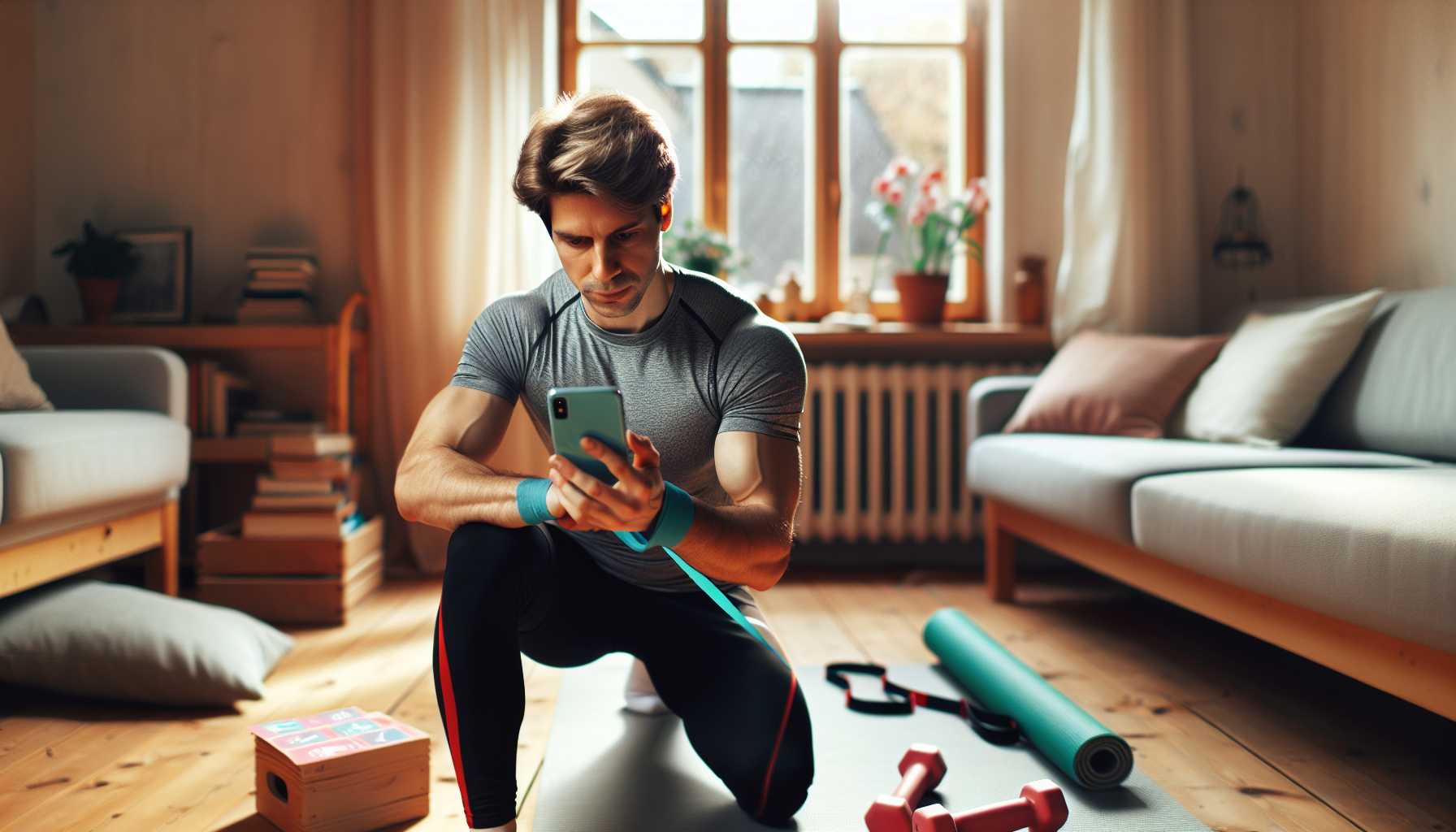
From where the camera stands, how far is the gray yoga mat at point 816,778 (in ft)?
4.62

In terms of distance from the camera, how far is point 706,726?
1.43 meters

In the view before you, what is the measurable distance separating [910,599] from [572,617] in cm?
169

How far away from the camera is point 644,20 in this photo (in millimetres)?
3535

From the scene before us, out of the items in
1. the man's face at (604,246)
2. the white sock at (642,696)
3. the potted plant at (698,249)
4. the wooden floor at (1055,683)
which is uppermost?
the potted plant at (698,249)

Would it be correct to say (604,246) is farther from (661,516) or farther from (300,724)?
(300,724)

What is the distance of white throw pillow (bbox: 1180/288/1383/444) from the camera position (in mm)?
2418

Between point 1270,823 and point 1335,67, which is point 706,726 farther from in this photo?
point 1335,67

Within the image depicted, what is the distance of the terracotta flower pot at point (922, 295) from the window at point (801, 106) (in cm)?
18

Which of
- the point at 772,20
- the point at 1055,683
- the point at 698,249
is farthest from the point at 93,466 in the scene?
the point at 772,20

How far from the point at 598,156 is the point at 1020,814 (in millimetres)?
957

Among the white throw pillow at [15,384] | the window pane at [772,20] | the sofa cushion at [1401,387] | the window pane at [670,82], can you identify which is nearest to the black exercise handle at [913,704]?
the sofa cushion at [1401,387]

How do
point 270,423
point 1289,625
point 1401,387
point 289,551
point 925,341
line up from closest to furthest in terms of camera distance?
point 1289,625
point 1401,387
point 289,551
point 270,423
point 925,341

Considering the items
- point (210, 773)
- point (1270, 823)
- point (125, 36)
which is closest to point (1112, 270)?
point (1270, 823)

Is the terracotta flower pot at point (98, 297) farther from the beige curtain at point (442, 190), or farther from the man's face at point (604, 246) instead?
the man's face at point (604, 246)
